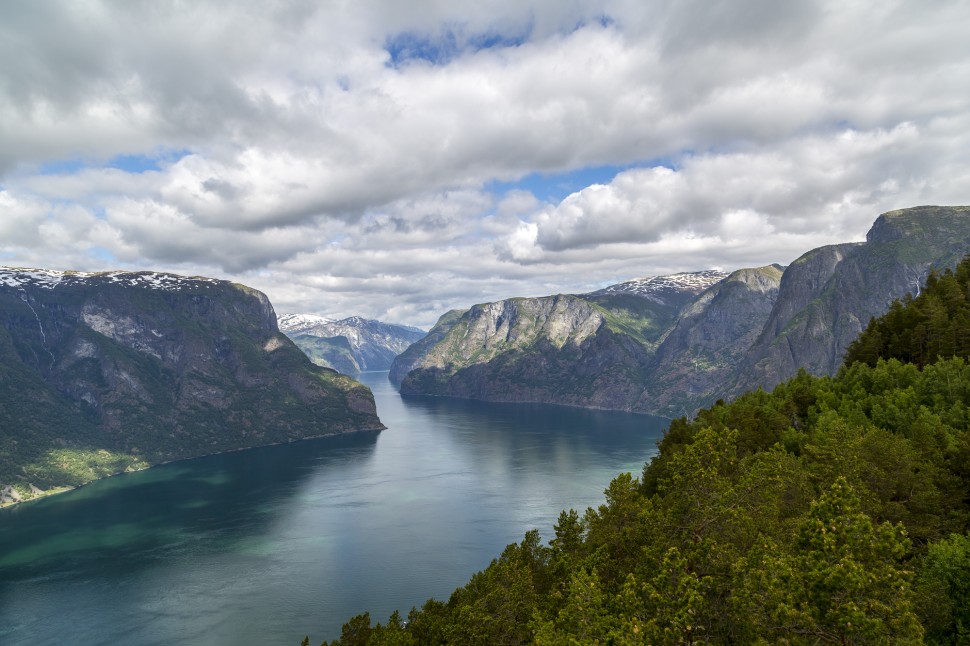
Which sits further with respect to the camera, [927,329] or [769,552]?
[927,329]

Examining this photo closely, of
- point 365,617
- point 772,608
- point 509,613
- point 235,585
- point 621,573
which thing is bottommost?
point 235,585

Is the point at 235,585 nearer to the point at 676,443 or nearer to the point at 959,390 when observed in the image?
the point at 676,443

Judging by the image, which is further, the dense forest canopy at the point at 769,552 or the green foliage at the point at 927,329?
the green foliage at the point at 927,329

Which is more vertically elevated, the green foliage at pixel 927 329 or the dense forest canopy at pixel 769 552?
the green foliage at pixel 927 329

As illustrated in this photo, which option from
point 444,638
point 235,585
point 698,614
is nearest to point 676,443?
point 444,638

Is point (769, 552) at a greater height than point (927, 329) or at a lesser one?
lesser

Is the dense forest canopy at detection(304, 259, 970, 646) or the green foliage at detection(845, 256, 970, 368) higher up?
the green foliage at detection(845, 256, 970, 368)

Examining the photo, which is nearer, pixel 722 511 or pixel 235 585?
pixel 722 511

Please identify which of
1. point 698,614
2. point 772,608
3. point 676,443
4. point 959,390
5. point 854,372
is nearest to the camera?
point 772,608
